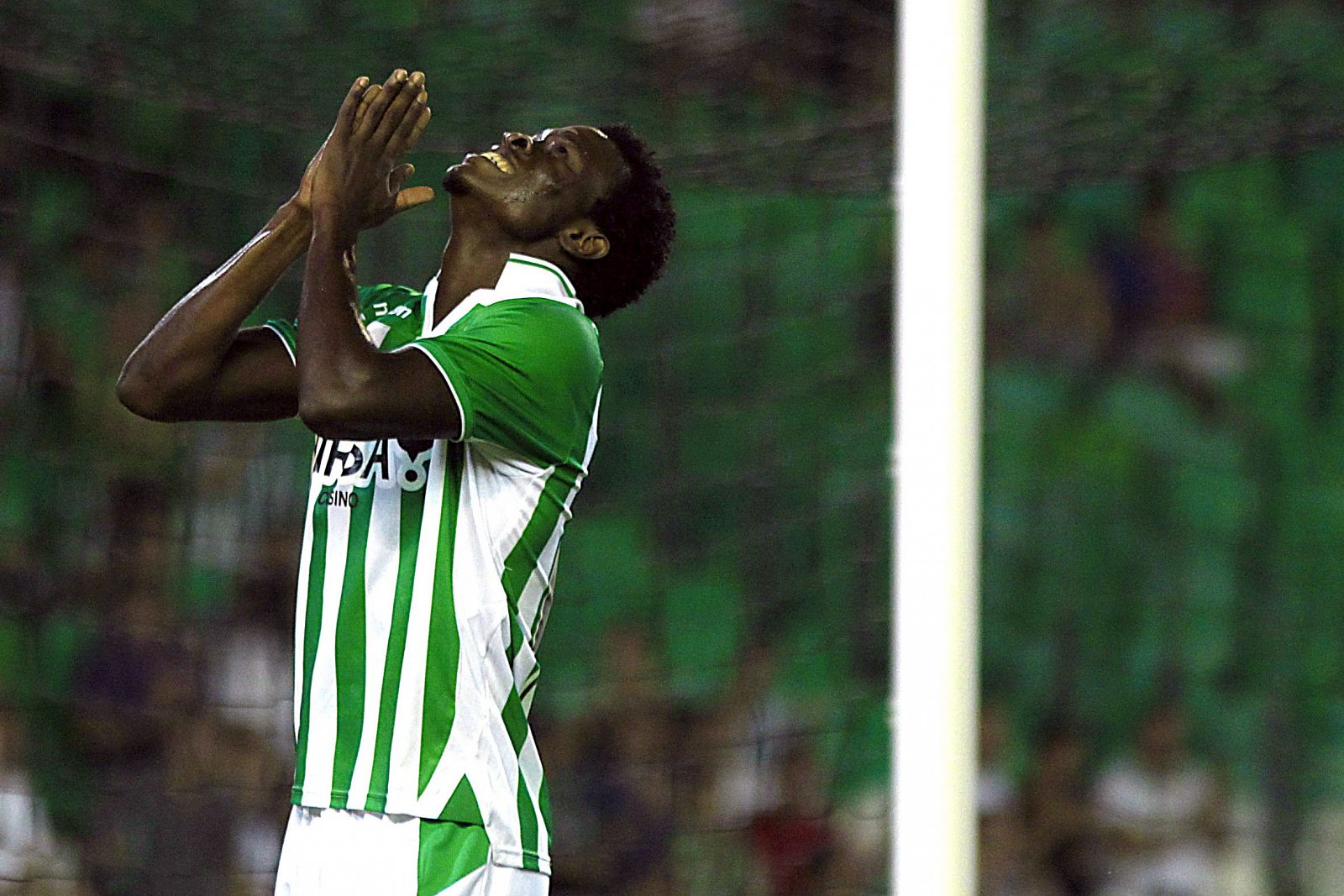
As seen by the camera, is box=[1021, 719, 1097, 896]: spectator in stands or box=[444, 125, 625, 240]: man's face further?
box=[1021, 719, 1097, 896]: spectator in stands

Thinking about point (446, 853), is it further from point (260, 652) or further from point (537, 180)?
point (260, 652)

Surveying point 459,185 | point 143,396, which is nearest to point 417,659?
point 143,396

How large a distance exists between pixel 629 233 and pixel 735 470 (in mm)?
2054

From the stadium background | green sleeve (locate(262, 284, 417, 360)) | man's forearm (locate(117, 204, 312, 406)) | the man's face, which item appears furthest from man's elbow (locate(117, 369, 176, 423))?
the stadium background

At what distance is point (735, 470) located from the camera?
14.0ft

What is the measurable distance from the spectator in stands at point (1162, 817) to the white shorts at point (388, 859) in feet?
7.97

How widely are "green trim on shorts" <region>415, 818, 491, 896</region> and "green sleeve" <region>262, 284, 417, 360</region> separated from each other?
1.75 feet

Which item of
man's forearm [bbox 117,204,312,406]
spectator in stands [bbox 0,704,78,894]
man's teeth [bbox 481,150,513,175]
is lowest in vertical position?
spectator in stands [bbox 0,704,78,894]

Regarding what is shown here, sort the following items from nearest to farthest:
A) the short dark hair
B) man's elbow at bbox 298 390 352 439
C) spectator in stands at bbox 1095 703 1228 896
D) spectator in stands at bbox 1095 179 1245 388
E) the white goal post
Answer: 1. the white goal post
2. man's elbow at bbox 298 390 352 439
3. the short dark hair
4. spectator in stands at bbox 1095 703 1228 896
5. spectator in stands at bbox 1095 179 1245 388

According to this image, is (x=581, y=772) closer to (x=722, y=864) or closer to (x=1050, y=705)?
(x=722, y=864)

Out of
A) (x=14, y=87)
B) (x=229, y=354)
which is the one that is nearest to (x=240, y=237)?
(x=14, y=87)

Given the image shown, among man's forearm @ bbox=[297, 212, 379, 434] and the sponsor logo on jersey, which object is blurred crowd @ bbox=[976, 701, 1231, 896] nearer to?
the sponsor logo on jersey

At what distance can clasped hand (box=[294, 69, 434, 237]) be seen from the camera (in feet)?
6.04

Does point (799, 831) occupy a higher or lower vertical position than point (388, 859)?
lower
